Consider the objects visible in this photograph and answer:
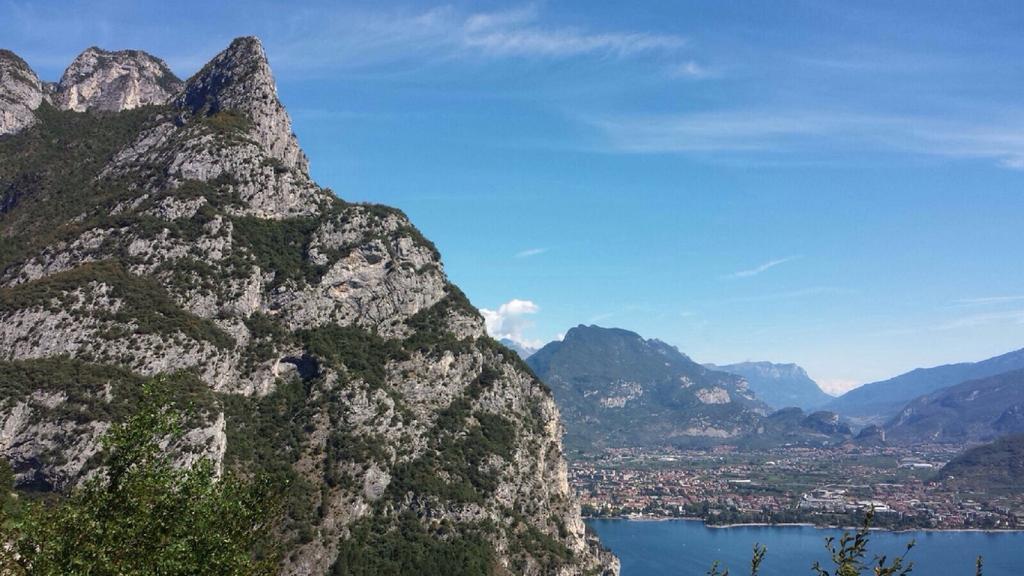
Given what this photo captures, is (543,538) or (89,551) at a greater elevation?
(89,551)

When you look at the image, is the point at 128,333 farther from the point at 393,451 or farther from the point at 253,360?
the point at 393,451

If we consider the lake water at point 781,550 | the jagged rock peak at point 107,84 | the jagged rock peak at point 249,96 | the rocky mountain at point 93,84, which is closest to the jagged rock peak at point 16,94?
the rocky mountain at point 93,84

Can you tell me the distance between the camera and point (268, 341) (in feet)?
318

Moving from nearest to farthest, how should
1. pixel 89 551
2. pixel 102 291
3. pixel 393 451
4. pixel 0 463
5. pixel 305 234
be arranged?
pixel 89 551 < pixel 0 463 < pixel 102 291 < pixel 393 451 < pixel 305 234

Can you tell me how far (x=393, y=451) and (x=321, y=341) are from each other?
22.0 meters

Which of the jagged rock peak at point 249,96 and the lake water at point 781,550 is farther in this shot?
the lake water at point 781,550

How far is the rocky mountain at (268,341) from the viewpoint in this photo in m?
75.4

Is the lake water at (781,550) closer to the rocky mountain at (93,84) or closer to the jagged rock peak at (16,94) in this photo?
the jagged rock peak at (16,94)

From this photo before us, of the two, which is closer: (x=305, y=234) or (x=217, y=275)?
(x=217, y=275)

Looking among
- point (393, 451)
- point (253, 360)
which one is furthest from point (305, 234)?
point (393, 451)

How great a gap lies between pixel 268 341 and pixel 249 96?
60.6 m

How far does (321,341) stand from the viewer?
10000cm

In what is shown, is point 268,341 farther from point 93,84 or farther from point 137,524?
point 93,84

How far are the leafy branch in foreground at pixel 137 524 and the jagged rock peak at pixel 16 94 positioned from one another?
150472mm
